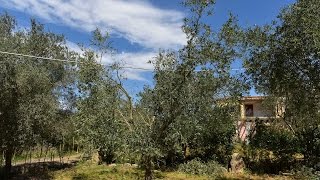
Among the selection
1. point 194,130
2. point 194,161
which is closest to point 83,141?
point 194,130

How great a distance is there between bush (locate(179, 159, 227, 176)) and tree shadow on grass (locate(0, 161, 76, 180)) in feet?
23.2

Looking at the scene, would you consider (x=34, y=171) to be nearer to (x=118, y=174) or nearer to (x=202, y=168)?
(x=118, y=174)

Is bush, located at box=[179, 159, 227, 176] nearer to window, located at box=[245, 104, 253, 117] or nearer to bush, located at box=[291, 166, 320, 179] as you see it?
bush, located at box=[291, 166, 320, 179]

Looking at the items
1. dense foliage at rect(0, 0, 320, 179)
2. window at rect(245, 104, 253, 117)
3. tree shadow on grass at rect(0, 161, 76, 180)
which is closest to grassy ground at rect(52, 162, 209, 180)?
tree shadow on grass at rect(0, 161, 76, 180)

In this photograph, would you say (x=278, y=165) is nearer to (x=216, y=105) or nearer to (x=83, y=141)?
(x=216, y=105)

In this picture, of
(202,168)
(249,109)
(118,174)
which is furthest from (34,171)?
(249,109)

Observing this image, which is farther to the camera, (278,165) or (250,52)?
(278,165)

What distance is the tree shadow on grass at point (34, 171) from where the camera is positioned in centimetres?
2241

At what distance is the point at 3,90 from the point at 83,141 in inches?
172

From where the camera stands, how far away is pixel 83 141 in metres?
15.2

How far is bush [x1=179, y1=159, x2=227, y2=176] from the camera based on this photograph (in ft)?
68.9

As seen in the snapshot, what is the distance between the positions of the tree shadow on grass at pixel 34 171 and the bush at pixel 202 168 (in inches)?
279

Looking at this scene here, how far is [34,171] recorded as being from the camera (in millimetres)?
24719

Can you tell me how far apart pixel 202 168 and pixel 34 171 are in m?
10.1
